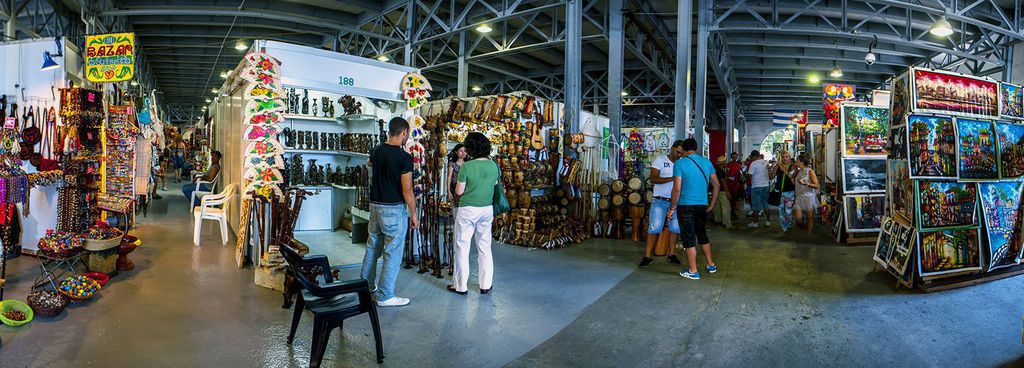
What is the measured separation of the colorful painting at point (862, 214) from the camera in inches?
274

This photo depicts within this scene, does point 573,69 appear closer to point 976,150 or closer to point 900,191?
point 900,191

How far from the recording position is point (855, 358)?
3141 mm

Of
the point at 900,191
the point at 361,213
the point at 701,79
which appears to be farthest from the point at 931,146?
the point at 361,213

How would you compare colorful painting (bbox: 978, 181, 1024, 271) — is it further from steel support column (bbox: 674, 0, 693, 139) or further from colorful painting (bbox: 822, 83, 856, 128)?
steel support column (bbox: 674, 0, 693, 139)

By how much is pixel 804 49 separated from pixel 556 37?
813 cm

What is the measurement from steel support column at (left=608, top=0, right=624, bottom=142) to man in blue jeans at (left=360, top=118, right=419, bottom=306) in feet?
18.9

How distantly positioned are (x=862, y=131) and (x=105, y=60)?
962 centimetres

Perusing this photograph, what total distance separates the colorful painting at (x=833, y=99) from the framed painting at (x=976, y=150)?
3.24 m

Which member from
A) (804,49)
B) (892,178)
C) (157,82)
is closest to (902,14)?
(804,49)

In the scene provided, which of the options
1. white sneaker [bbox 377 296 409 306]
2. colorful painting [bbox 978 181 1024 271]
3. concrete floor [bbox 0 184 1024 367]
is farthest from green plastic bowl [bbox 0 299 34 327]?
colorful painting [bbox 978 181 1024 271]

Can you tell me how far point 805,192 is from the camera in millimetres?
7660

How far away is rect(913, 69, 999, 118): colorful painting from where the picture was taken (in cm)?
459

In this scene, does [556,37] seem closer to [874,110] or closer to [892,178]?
[874,110]

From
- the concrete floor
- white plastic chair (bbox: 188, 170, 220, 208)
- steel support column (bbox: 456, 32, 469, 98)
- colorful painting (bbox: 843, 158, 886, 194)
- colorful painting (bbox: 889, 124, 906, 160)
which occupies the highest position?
steel support column (bbox: 456, 32, 469, 98)
